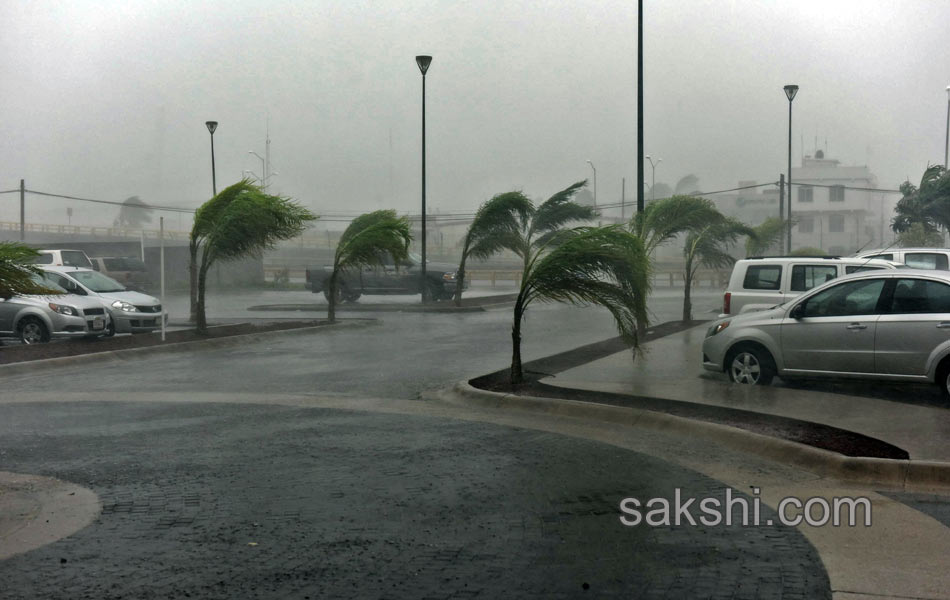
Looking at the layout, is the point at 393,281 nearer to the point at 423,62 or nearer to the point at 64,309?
the point at 423,62

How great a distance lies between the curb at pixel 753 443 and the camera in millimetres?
7680

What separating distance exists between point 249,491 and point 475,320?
19.6 metres

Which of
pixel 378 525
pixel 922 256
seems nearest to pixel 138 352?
pixel 378 525

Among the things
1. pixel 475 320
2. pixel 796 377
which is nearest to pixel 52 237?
pixel 475 320

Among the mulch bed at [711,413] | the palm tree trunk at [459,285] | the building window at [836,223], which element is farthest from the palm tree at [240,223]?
the building window at [836,223]

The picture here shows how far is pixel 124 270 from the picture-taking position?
4103cm

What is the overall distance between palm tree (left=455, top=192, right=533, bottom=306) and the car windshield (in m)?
12.6

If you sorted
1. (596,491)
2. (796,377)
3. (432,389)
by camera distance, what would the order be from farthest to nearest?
(432,389)
(796,377)
(596,491)

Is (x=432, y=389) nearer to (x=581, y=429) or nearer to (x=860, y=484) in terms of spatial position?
(x=581, y=429)

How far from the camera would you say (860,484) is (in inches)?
304

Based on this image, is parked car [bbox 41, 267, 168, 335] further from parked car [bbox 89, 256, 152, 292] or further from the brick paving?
parked car [bbox 89, 256, 152, 292]

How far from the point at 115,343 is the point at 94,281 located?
344 cm

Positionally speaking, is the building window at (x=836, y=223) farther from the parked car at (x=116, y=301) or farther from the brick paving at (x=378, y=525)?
the brick paving at (x=378, y=525)

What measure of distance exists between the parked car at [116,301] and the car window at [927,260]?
1641cm
